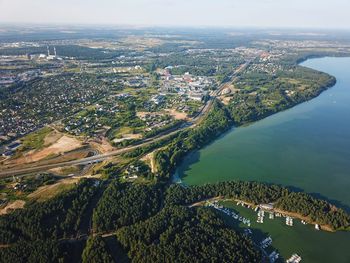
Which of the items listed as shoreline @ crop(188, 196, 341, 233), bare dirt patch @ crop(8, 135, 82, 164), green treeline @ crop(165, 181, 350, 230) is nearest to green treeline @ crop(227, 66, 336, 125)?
green treeline @ crop(165, 181, 350, 230)

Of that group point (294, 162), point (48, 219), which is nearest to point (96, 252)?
point (48, 219)

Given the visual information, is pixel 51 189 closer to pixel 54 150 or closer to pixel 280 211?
pixel 54 150

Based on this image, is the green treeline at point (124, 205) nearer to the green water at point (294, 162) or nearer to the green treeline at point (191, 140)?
the green treeline at point (191, 140)

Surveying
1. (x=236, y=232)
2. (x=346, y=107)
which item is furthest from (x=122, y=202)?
(x=346, y=107)

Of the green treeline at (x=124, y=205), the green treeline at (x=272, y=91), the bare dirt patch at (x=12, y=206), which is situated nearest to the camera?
the green treeline at (x=124, y=205)

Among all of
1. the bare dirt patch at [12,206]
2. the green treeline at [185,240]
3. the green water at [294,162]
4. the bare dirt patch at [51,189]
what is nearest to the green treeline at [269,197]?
the green water at [294,162]

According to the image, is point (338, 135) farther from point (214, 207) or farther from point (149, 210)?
point (149, 210)
